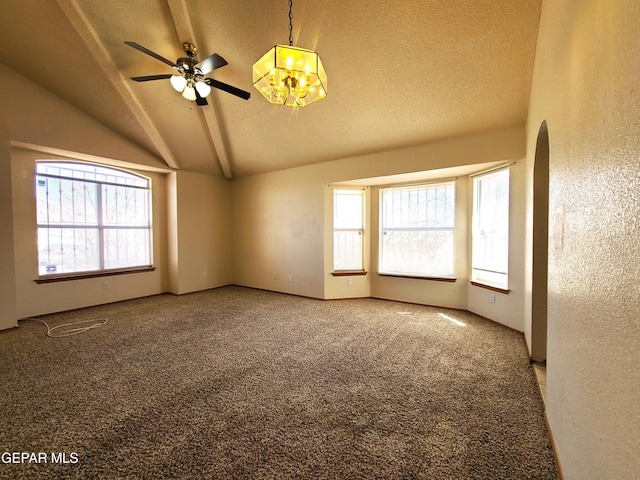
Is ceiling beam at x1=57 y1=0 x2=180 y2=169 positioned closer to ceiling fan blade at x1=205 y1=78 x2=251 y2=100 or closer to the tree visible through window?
ceiling fan blade at x1=205 y1=78 x2=251 y2=100

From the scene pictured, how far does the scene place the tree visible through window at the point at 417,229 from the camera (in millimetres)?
4430

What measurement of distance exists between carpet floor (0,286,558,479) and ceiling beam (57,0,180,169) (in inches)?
120

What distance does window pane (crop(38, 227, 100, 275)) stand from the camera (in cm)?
419

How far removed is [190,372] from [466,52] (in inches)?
156

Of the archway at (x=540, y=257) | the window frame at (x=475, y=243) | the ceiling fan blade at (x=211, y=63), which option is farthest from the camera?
the window frame at (x=475, y=243)

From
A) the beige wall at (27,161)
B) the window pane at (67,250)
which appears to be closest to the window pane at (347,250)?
the beige wall at (27,161)

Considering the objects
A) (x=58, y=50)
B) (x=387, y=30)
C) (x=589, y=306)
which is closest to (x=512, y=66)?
(x=387, y=30)

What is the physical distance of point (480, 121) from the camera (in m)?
3.40

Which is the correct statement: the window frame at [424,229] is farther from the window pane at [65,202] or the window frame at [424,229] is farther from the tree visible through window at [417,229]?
the window pane at [65,202]

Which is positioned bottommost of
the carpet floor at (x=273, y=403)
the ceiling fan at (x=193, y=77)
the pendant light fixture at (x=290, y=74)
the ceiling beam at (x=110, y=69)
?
the carpet floor at (x=273, y=403)

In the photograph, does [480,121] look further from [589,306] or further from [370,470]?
[370,470]

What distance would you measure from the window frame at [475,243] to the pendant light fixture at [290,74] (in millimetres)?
2674

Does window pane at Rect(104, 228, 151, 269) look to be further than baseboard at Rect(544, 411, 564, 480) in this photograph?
Yes

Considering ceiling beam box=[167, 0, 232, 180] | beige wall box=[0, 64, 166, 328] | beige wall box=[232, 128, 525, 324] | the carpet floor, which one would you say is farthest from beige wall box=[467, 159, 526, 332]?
beige wall box=[0, 64, 166, 328]
